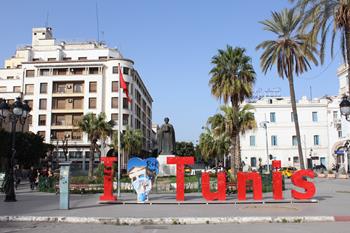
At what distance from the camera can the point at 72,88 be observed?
80.5m

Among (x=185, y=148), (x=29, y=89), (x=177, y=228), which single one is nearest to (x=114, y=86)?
(x=29, y=89)

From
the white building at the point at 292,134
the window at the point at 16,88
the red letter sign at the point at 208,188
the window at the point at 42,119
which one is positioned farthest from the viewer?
the window at the point at 16,88

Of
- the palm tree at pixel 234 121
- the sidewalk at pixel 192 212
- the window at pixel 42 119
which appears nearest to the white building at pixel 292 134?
the palm tree at pixel 234 121

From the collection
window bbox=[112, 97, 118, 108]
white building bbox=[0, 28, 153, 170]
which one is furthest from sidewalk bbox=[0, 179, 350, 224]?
window bbox=[112, 97, 118, 108]

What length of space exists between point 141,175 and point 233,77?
21977 millimetres

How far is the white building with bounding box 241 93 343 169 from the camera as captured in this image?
7181 cm

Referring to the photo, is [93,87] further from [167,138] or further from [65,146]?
[167,138]

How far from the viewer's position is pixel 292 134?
2837 inches

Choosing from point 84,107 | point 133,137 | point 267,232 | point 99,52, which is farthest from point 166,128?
point 99,52

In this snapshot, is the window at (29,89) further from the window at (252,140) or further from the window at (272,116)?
the window at (272,116)

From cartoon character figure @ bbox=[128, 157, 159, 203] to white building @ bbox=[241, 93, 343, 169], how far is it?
182ft

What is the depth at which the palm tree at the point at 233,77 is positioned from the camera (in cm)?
3759

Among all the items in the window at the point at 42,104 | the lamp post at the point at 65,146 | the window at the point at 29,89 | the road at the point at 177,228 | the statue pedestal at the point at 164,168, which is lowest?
the road at the point at 177,228

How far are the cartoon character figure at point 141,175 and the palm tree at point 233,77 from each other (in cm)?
2031
